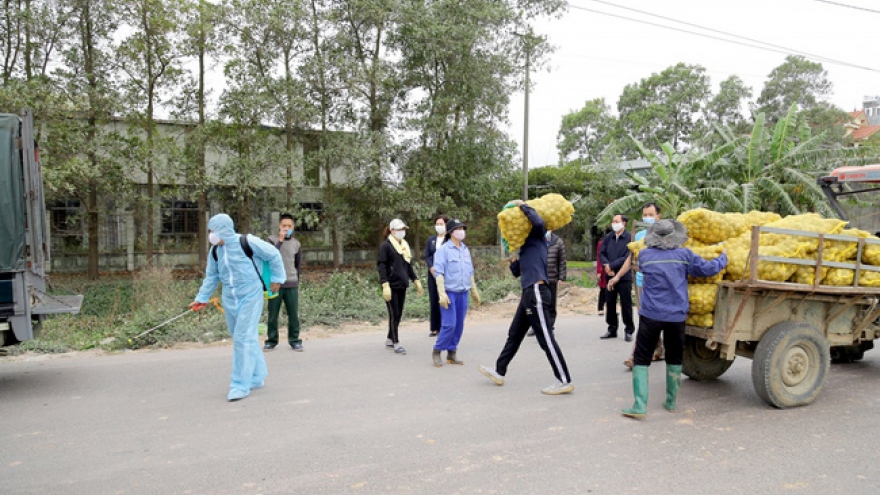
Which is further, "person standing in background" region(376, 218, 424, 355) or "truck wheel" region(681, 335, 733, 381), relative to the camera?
"person standing in background" region(376, 218, 424, 355)

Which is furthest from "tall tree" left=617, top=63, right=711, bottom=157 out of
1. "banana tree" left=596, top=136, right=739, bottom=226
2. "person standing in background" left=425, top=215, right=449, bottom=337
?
"person standing in background" left=425, top=215, right=449, bottom=337

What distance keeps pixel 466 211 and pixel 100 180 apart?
36.1ft

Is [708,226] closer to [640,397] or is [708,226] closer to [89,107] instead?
[640,397]

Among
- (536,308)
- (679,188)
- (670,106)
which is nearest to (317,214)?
(679,188)

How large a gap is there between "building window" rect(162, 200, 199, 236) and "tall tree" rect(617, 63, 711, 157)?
21782 mm

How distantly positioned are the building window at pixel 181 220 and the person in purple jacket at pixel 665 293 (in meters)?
20.7

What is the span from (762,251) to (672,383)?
1405 mm

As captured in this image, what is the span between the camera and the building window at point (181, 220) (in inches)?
902

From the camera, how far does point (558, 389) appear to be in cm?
605

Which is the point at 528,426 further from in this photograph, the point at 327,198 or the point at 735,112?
the point at 735,112

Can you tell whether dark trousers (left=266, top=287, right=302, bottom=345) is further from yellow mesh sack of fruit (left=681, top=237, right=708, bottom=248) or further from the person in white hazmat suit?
yellow mesh sack of fruit (left=681, top=237, right=708, bottom=248)

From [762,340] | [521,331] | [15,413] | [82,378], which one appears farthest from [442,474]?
[82,378]

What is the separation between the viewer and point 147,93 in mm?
18625

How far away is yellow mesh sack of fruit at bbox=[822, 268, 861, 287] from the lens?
573cm
